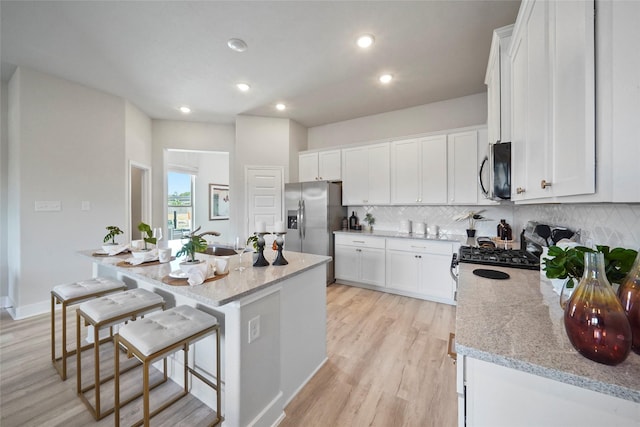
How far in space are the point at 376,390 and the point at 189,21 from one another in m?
3.40

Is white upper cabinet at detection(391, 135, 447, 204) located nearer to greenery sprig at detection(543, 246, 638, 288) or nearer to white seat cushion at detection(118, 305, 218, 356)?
greenery sprig at detection(543, 246, 638, 288)

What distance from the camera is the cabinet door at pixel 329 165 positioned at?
437cm

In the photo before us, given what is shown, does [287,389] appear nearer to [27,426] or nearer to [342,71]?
[27,426]

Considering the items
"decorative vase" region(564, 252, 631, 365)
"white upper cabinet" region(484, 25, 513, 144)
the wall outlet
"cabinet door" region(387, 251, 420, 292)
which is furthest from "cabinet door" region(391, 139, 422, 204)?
"decorative vase" region(564, 252, 631, 365)

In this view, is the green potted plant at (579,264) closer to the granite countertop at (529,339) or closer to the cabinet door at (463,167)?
the granite countertop at (529,339)

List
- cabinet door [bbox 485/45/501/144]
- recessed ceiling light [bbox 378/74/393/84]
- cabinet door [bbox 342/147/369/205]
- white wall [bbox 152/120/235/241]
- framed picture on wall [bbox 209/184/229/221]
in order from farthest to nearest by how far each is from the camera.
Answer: framed picture on wall [bbox 209/184/229/221] → white wall [bbox 152/120/235/241] → cabinet door [bbox 342/147/369/205] → recessed ceiling light [bbox 378/74/393/84] → cabinet door [bbox 485/45/501/144]

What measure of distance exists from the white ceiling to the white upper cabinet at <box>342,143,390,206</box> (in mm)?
795

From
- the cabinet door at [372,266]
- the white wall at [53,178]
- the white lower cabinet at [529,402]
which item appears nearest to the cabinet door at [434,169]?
the cabinet door at [372,266]

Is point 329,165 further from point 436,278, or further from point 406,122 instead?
point 436,278

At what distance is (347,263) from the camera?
13.1ft

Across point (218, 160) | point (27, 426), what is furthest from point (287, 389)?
point (218, 160)

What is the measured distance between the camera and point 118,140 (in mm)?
3730

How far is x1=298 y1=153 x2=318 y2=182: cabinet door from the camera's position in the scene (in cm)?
460

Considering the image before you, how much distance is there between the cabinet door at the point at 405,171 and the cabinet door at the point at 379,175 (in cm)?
8
